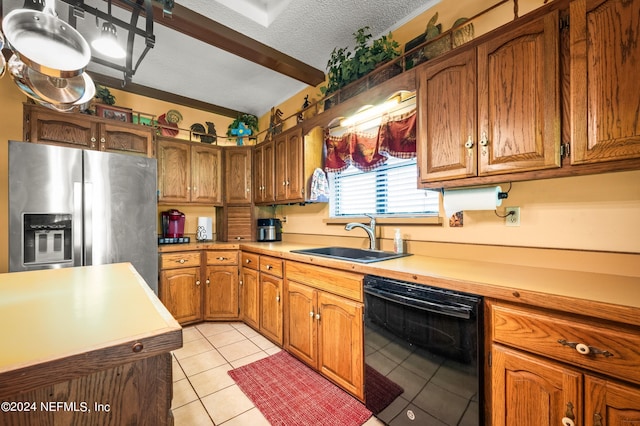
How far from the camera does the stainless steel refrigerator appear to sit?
198 cm

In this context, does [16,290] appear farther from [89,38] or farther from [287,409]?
[89,38]

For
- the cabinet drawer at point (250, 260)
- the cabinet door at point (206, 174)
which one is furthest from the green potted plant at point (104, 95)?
the cabinet drawer at point (250, 260)

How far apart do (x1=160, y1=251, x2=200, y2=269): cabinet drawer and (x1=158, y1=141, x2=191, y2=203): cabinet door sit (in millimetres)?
684

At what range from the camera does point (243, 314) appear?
3.07 m

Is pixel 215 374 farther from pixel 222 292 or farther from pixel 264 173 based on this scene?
pixel 264 173

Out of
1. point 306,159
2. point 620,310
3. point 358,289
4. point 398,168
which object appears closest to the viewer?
point 620,310

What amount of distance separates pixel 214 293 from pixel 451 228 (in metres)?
2.63

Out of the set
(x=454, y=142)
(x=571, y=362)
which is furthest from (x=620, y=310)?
(x=454, y=142)

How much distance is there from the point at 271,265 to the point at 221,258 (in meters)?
0.90

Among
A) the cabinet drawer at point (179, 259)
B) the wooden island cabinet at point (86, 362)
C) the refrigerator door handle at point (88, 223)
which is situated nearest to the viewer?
the wooden island cabinet at point (86, 362)

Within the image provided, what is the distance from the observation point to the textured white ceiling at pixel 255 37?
203 centimetres

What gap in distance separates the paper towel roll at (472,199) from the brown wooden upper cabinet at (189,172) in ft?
9.38

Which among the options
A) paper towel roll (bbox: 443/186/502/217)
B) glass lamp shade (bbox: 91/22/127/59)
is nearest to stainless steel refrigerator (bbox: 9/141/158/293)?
glass lamp shade (bbox: 91/22/127/59)

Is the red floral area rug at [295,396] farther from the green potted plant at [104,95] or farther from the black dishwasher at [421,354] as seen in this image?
the green potted plant at [104,95]
